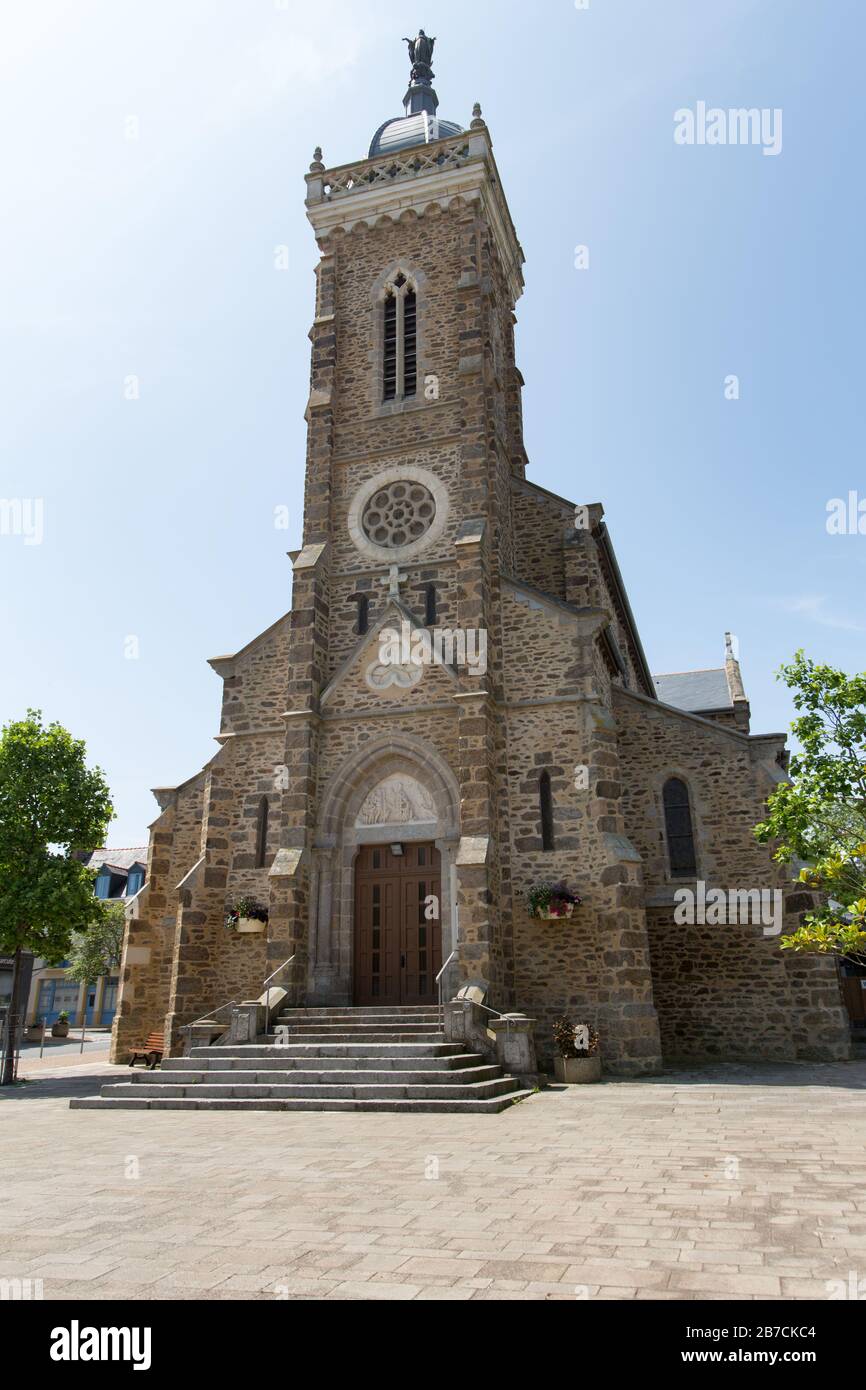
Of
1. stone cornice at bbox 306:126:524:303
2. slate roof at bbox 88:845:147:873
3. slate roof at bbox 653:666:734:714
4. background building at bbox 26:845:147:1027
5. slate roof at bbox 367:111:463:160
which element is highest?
slate roof at bbox 367:111:463:160

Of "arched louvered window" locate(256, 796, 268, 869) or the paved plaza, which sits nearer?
the paved plaza

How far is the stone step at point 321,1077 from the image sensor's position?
11.9 meters

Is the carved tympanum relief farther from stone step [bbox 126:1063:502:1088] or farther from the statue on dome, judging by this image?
the statue on dome

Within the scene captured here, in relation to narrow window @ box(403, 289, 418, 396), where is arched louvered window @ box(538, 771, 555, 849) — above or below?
below

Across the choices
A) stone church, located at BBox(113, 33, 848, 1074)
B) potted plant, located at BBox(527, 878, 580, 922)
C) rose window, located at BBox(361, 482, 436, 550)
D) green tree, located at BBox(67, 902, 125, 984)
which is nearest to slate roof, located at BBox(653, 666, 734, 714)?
stone church, located at BBox(113, 33, 848, 1074)

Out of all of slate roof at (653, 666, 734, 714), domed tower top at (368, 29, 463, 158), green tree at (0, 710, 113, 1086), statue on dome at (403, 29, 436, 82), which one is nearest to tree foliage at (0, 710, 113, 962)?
green tree at (0, 710, 113, 1086)

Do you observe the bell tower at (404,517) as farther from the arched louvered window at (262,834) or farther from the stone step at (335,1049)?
the stone step at (335,1049)

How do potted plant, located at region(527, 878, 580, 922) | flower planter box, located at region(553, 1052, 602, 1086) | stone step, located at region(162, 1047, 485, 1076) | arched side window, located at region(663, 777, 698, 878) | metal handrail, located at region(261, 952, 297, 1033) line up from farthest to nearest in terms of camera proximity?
arched side window, located at region(663, 777, 698, 878)
potted plant, located at region(527, 878, 580, 922)
metal handrail, located at region(261, 952, 297, 1033)
flower planter box, located at region(553, 1052, 602, 1086)
stone step, located at region(162, 1047, 485, 1076)

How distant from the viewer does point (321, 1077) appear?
40.8 feet

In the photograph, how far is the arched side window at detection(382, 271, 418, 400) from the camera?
20.8 m

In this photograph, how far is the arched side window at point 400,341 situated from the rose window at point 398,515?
2.43m

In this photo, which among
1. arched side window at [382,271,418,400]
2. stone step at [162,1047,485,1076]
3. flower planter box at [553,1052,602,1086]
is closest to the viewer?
stone step at [162,1047,485,1076]

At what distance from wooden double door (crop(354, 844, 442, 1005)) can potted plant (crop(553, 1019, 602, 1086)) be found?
2.95 m
